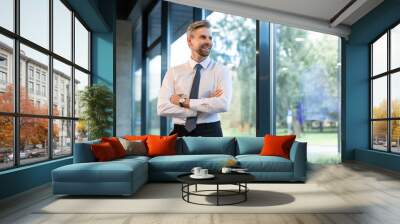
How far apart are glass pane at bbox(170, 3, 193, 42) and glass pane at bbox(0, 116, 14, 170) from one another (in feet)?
18.3

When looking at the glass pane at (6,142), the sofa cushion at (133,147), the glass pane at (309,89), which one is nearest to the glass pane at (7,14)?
the glass pane at (6,142)

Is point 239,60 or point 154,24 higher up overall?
point 154,24

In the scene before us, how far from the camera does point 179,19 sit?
10.1 m

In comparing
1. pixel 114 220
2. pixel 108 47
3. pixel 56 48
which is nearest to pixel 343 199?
pixel 114 220

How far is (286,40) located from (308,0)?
6.27 ft

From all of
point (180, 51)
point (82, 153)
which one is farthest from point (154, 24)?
point (82, 153)

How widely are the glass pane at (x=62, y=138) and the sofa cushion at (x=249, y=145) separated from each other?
3.18 meters

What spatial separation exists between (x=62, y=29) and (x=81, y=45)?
1.37 meters

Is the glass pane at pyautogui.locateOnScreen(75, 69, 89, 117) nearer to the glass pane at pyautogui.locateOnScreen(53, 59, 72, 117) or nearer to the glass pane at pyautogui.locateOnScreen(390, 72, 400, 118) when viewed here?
the glass pane at pyautogui.locateOnScreen(53, 59, 72, 117)

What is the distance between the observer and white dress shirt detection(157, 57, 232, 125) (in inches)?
299

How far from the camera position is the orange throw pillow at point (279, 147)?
616 centimetres

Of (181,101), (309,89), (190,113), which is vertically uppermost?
(309,89)

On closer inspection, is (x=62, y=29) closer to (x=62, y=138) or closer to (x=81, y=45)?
(x=81, y=45)

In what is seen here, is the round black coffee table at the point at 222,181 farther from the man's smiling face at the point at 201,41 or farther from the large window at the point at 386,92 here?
the large window at the point at 386,92
